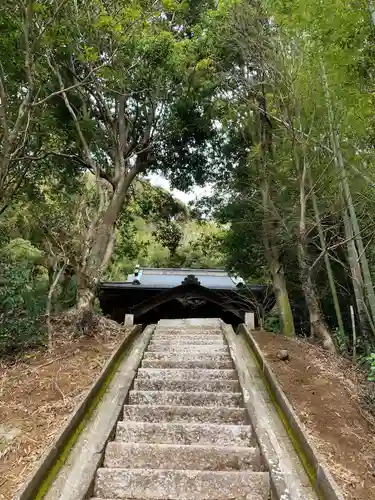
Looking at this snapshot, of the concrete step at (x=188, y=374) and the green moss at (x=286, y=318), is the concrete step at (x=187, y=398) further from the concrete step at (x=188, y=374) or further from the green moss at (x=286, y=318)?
the green moss at (x=286, y=318)

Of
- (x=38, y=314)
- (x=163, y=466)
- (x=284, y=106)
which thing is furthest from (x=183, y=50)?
(x=163, y=466)

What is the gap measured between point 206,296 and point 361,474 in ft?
28.6

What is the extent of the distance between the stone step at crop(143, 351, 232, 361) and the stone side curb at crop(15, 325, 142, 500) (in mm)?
694

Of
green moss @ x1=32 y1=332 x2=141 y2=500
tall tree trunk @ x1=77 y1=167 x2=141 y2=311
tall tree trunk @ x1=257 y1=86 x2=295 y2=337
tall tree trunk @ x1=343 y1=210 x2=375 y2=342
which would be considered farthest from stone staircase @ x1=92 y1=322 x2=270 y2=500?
tall tree trunk @ x1=257 y1=86 x2=295 y2=337

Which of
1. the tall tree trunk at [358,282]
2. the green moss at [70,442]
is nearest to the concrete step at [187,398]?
the green moss at [70,442]

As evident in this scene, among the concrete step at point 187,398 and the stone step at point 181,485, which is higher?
the concrete step at point 187,398

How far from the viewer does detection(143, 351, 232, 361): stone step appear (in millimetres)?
5660

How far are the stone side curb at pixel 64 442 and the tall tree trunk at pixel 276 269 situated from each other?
414 centimetres

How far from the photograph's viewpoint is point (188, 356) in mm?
5691

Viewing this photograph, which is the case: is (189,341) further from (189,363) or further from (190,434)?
(190,434)

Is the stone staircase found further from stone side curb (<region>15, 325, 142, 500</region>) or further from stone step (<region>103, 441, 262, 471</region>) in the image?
stone side curb (<region>15, 325, 142, 500</region>)

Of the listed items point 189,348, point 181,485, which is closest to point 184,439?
point 181,485

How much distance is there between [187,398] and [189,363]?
0.84 meters

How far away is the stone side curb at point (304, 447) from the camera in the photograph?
299cm
